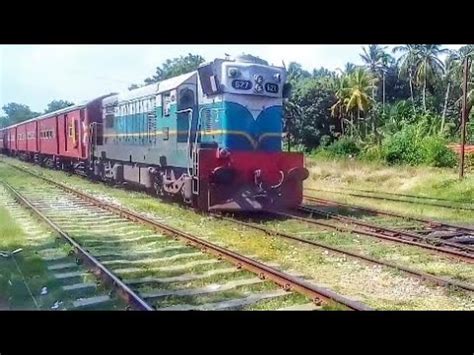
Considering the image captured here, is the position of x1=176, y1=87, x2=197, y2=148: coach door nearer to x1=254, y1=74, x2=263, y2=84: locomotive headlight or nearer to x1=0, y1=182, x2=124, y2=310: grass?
x1=254, y1=74, x2=263, y2=84: locomotive headlight

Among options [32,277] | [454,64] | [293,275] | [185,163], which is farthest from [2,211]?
[454,64]

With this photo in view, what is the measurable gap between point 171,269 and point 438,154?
2342mm

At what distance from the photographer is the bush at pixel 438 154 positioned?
3959 millimetres

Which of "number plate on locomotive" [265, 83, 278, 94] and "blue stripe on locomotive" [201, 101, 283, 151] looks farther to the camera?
"blue stripe on locomotive" [201, 101, 283, 151]

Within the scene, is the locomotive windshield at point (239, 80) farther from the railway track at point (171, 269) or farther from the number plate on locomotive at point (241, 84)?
the railway track at point (171, 269)

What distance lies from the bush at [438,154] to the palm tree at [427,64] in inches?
26.9

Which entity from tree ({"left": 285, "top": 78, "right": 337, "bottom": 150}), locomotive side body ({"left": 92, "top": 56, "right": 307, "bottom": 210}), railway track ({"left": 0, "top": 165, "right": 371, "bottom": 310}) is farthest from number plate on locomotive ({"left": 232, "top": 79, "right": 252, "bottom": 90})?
railway track ({"left": 0, "top": 165, "right": 371, "bottom": 310})

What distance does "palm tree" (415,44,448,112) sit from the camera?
2.90 m

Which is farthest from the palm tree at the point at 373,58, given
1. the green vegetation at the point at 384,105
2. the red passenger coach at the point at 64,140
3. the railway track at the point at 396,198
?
Result: the red passenger coach at the point at 64,140

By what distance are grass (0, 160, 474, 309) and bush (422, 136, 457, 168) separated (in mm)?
804

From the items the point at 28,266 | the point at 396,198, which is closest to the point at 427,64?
the point at 396,198

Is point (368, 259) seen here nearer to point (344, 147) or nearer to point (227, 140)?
point (344, 147)

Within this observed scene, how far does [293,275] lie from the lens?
318cm
